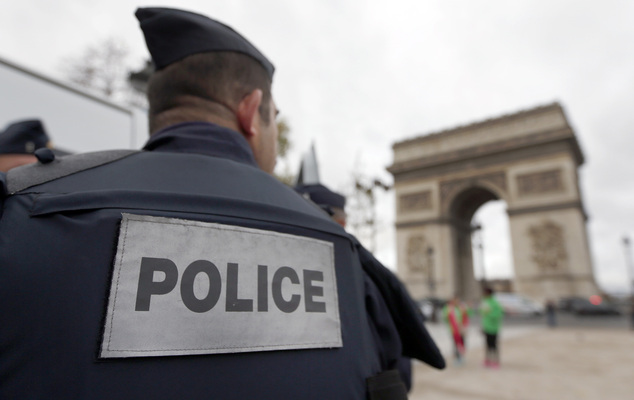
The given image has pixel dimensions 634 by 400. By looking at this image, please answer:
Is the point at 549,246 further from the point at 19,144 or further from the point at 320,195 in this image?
the point at 19,144

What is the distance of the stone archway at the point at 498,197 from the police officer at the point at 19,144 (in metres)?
23.0

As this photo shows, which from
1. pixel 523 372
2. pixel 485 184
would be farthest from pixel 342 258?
pixel 485 184

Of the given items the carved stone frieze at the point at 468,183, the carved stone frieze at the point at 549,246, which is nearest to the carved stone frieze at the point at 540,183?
the carved stone frieze at the point at 468,183

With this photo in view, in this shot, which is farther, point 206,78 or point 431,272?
point 431,272

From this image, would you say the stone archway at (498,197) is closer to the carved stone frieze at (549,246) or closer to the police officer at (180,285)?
the carved stone frieze at (549,246)

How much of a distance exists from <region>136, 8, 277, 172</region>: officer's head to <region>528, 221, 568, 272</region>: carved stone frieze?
28.4 meters

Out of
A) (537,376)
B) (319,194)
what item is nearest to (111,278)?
(319,194)

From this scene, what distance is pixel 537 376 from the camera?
23.4 ft

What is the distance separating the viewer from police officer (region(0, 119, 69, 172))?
8.50ft

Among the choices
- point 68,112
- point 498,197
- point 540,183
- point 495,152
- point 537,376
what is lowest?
point 537,376

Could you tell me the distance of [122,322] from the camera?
0.77 metres

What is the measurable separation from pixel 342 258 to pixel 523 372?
8100mm

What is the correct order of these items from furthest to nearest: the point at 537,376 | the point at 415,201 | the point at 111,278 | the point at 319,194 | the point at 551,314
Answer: the point at 415,201
the point at 551,314
the point at 537,376
the point at 319,194
the point at 111,278

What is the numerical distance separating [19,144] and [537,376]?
27.1 feet
